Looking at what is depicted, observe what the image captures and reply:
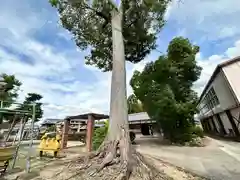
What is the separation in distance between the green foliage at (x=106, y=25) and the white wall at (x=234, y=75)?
19.9 ft

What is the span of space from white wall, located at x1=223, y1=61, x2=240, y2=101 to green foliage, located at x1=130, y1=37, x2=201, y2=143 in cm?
206

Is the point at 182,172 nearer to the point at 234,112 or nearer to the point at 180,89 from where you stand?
the point at 180,89

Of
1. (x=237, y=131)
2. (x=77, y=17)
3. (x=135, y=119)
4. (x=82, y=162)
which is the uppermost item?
(x=77, y=17)

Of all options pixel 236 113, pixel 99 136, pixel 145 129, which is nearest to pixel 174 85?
pixel 236 113

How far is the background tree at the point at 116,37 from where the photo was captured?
5945 millimetres

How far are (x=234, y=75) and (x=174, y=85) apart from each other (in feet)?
13.5

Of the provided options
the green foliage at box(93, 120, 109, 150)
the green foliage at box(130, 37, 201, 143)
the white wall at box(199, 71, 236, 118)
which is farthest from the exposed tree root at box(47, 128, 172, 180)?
the white wall at box(199, 71, 236, 118)

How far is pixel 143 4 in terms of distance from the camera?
936cm

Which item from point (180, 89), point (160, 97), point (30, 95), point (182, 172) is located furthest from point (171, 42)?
point (30, 95)

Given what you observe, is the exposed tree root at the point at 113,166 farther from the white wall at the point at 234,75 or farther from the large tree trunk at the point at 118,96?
the white wall at the point at 234,75

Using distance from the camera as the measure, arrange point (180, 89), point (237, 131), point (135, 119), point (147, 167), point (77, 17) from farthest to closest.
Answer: point (135, 119)
point (237, 131)
point (180, 89)
point (77, 17)
point (147, 167)

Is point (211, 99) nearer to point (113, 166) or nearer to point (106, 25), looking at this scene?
point (106, 25)

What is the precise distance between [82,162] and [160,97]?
9091mm

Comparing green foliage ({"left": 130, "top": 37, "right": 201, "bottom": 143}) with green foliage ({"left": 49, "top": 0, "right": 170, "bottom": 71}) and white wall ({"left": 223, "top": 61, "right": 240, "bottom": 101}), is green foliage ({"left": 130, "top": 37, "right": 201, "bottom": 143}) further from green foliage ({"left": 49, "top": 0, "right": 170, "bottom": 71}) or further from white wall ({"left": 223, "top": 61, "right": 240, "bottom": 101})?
green foliage ({"left": 49, "top": 0, "right": 170, "bottom": 71})
